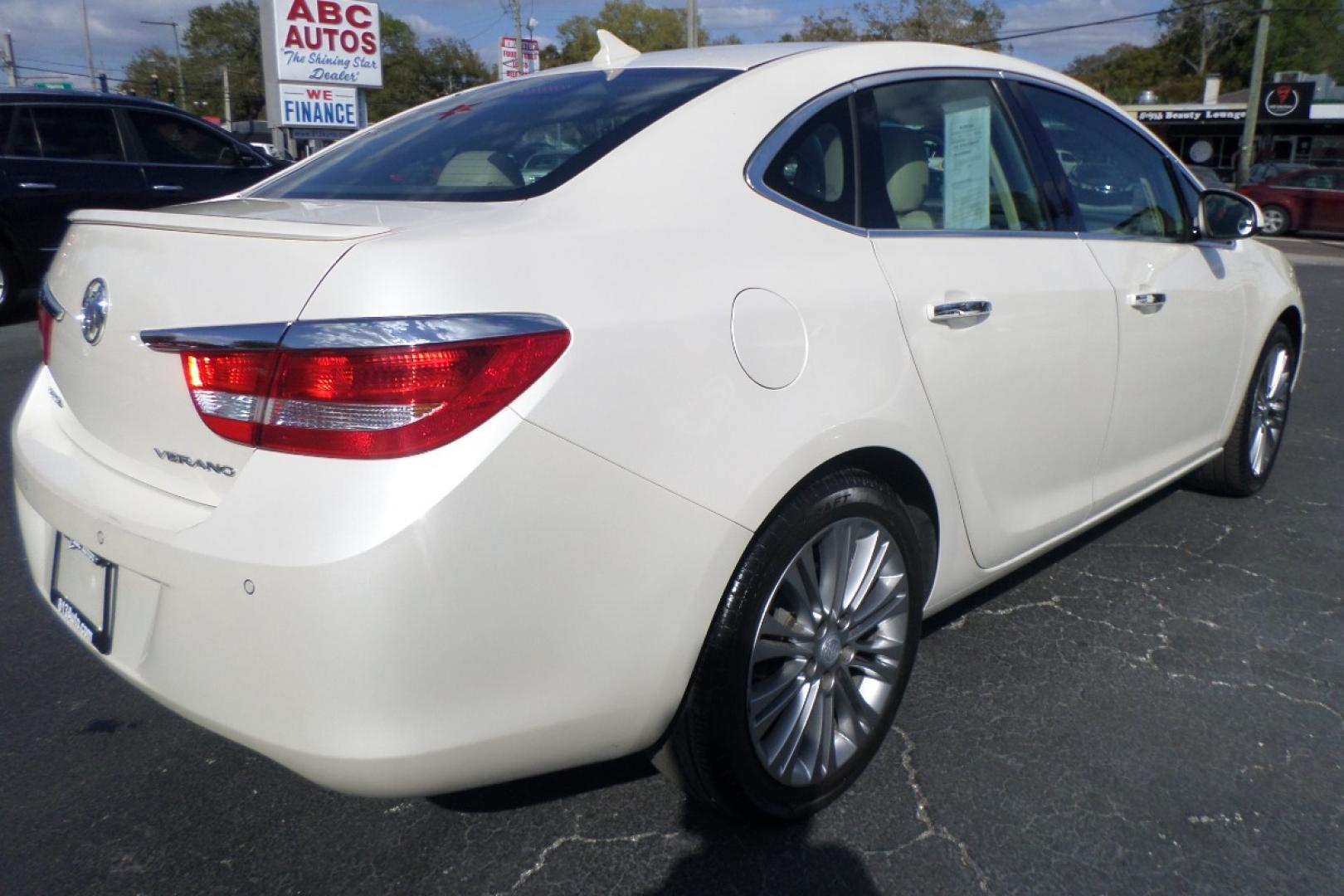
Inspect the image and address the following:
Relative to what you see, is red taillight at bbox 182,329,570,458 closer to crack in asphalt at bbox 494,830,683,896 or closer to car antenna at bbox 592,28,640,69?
crack in asphalt at bbox 494,830,683,896

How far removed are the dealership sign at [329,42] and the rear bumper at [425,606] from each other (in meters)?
17.6

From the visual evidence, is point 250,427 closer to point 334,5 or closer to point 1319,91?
point 334,5

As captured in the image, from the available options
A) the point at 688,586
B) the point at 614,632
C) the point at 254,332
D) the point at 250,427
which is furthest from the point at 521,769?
the point at 254,332

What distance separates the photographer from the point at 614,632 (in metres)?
1.96

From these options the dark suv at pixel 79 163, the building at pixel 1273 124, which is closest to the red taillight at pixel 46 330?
the dark suv at pixel 79 163

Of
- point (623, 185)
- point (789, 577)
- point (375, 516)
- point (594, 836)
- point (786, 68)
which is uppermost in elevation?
point (786, 68)

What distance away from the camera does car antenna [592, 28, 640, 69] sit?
310cm

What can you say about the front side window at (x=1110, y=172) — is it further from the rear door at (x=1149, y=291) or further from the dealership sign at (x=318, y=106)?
the dealership sign at (x=318, y=106)

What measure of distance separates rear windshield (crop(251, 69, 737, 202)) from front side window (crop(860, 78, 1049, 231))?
0.43 metres

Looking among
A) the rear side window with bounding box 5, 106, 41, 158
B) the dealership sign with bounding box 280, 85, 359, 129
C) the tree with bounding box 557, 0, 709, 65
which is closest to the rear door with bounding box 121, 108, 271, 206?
the rear side window with bounding box 5, 106, 41, 158

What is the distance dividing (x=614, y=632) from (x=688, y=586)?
0.53 feet

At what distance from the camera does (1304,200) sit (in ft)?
70.4

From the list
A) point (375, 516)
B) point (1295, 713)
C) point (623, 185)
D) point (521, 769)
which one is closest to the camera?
point (375, 516)

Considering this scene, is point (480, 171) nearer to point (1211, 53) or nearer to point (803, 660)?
point (803, 660)
